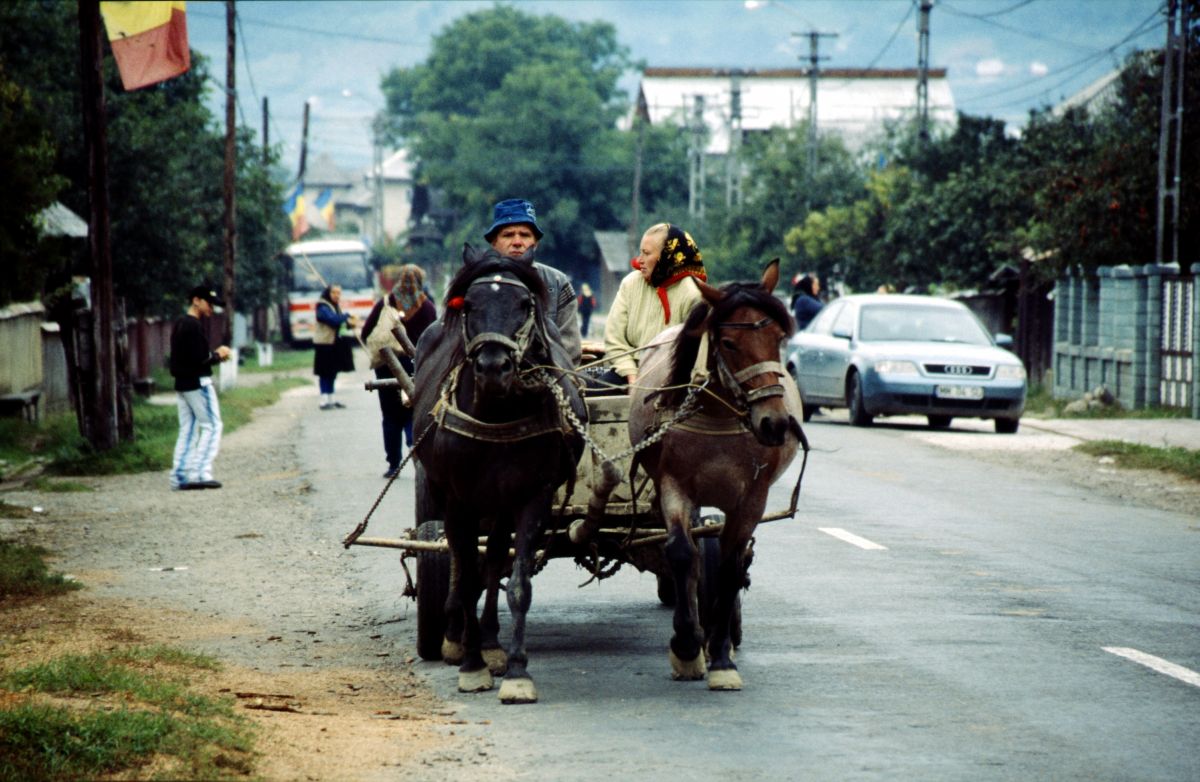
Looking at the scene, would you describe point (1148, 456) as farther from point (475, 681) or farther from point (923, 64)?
point (923, 64)

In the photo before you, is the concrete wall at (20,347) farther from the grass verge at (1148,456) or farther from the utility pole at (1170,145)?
the utility pole at (1170,145)

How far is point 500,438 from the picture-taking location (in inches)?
300

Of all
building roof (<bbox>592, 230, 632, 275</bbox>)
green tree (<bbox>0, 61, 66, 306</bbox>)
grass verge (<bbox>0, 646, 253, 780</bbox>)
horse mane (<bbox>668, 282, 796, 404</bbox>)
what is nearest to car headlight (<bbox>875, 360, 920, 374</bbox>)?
green tree (<bbox>0, 61, 66, 306</bbox>)

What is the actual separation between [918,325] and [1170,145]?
6.49 metres

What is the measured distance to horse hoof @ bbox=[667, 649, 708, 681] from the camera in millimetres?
7996

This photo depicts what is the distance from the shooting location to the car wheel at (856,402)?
76.6 feet

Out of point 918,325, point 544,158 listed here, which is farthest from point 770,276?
point 544,158

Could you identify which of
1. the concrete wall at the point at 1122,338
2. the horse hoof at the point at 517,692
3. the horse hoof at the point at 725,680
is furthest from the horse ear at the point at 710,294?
the concrete wall at the point at 1122,338

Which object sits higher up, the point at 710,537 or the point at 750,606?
the point at 710,537

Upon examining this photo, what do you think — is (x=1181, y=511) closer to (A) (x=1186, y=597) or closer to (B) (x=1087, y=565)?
(B) (x=1087, y=565)

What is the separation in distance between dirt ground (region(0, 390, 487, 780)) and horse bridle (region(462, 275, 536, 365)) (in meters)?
1.57

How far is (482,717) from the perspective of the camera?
288 inches

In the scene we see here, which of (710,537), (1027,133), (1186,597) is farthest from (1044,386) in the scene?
(710,537)

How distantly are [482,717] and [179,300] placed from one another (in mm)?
27511
